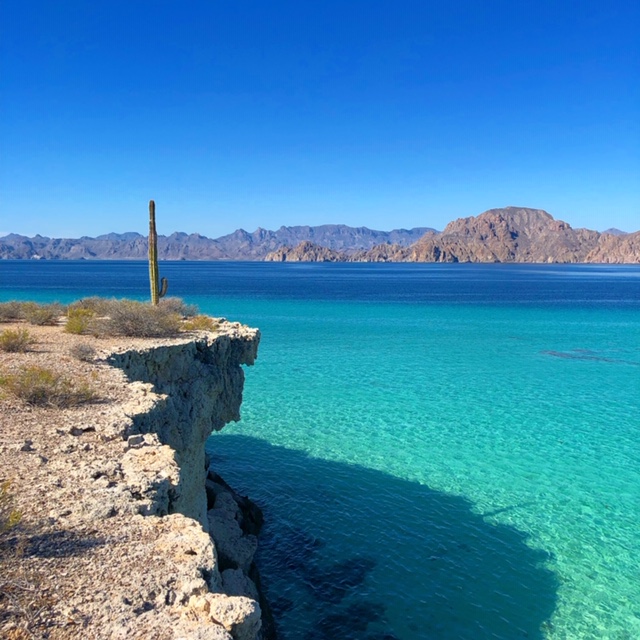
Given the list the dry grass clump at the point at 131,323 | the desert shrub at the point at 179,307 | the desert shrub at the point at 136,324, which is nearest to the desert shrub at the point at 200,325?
the dry grass clump at the point at 131,323

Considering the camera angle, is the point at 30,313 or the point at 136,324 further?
the point at 30,313

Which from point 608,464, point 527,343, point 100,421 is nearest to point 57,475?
point 100,421

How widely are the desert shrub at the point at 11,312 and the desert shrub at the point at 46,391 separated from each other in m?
11.0

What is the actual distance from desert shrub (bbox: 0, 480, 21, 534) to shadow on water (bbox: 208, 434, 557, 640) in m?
6.75

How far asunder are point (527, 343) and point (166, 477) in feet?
125

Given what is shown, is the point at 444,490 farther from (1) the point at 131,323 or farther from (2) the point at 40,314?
(2) the point at 40,314

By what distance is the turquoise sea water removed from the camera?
1104cm

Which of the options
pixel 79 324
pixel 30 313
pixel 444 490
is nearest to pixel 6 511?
pixel 79 324

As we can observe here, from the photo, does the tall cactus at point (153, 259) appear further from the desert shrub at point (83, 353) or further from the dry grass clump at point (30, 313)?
the desert shrub at point (83, 353)

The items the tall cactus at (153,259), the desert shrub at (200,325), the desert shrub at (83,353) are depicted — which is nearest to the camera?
the desert shrub at (83,353)

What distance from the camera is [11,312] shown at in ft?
63.3

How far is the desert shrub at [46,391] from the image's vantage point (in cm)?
937

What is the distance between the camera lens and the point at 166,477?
6.48 m

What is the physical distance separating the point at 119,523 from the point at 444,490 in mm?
12282
